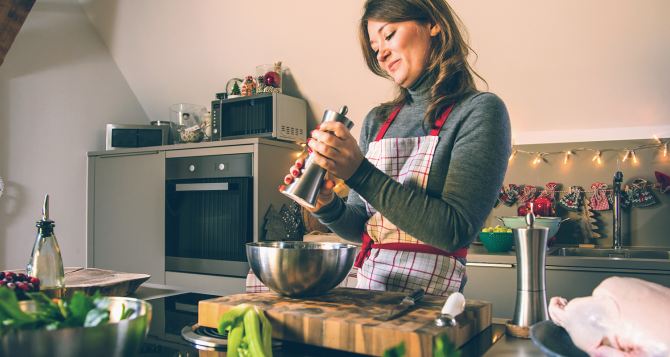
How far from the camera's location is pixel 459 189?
3.43ft

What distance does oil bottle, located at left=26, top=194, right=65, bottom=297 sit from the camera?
98cm

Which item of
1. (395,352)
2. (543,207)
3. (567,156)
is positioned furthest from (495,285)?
(395,352)

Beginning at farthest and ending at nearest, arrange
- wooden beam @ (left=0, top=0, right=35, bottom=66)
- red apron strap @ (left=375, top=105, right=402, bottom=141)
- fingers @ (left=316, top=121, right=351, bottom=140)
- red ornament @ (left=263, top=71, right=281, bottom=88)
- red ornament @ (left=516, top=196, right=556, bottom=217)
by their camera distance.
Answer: red ornament @ (left=263, top=71, right=281, bottom=88), wooden beam @ (left=0, top=0, right=35, bottom=66), red ornament @ (left=516, top=196, right=556, bottom=217), red apron strap @ (left=375, top=105, right=402, bottom=141), fingers @ (left=316, top=121, right=351, bottom=140)

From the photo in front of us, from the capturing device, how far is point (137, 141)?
347 centimetres

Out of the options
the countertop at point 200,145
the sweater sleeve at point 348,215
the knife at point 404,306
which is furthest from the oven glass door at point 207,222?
the knife at point 404,306

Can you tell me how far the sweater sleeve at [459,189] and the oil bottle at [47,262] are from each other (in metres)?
0.54

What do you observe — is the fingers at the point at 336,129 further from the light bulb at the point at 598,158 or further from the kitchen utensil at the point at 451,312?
the light bulb at the point at 598,158

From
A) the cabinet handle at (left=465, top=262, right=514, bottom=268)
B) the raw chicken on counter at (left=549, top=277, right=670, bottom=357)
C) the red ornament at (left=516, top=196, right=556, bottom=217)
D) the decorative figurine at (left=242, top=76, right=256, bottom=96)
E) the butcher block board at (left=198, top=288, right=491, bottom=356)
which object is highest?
the decorative figurine at (left=242, top=76, right=256, bottom=96)

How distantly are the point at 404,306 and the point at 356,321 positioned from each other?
0.12 meters

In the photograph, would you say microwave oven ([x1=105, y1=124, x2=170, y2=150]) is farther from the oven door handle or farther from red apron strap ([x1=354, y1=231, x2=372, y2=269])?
red apron strap ([x1=354, y1=231, x2=372, y2=269])

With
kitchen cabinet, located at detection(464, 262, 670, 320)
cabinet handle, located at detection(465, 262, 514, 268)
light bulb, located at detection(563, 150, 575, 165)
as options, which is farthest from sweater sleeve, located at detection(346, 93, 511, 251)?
light bulb, located at detection(563, 150, 575, 165)

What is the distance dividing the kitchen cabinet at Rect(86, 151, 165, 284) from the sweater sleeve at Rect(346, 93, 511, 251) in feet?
8.18

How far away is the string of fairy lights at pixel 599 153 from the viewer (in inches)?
100

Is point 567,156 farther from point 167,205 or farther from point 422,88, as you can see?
point 167,205
